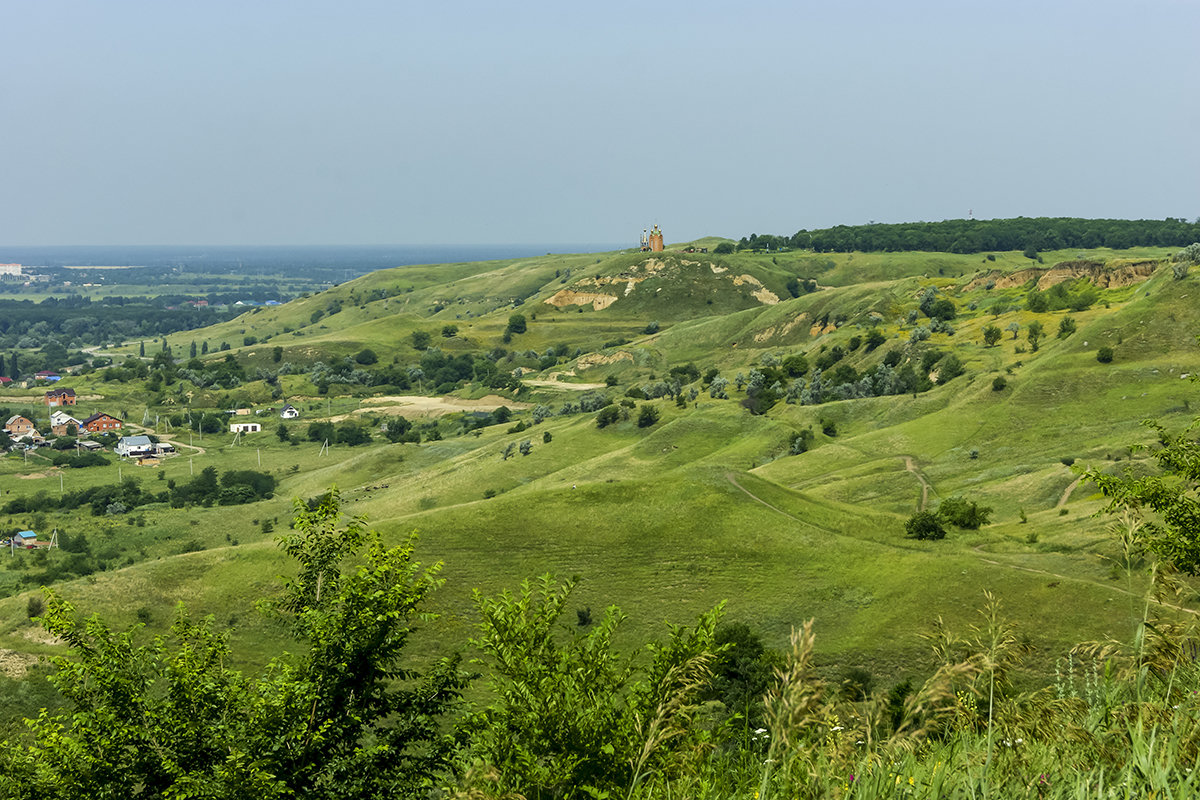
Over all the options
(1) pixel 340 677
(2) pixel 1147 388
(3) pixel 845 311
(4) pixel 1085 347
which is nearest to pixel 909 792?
(1) pixel 340 677

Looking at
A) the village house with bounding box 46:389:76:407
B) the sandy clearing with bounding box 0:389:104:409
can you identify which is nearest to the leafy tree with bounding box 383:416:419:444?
the sandy clearing with bounding box 0:389:104:409

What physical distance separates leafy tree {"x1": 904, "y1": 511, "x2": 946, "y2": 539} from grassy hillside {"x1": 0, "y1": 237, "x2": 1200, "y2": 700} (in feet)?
2.70

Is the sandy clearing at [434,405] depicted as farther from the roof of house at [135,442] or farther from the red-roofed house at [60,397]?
the red-roofed house at [60,397]

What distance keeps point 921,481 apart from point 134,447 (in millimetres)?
111134

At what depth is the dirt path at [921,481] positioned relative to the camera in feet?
221

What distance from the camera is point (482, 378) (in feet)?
591

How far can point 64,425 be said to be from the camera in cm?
15550

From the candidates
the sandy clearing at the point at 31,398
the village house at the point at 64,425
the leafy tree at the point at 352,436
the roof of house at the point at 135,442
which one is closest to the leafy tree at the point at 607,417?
the leafy tree at the point at 352,436

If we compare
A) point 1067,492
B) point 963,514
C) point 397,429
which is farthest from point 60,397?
point 1067,492

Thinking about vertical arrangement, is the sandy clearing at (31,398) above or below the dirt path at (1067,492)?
below

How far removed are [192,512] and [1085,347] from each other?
89.9 metres

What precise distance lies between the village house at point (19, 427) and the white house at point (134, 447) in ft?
65.9

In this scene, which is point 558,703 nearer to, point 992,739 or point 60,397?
point 992,739

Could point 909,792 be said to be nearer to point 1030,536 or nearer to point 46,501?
point 1030,536
